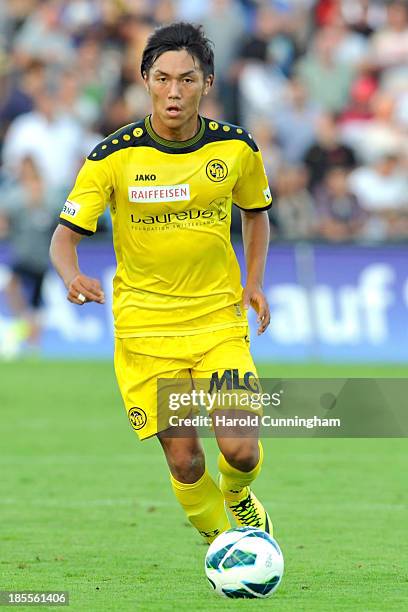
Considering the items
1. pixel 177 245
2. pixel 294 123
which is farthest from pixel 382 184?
pixel 177 245

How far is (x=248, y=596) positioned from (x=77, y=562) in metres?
1.18

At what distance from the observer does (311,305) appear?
57.2 feet

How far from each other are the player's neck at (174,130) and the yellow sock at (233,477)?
1.46 metres

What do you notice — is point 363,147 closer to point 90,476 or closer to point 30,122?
point 30,122

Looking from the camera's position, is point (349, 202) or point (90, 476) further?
point (349, 202)

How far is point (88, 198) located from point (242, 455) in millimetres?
1342

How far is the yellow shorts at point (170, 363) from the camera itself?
6598 millimetres

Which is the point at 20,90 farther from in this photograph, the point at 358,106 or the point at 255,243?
the point at 255,243

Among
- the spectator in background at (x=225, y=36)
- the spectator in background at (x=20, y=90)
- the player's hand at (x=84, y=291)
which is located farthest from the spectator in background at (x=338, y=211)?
the player's hand at (x=84, y=291)

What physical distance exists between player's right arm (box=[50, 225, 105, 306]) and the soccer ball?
3.99 ft

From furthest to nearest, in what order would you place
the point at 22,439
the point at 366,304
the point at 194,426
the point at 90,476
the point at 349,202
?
the point at 349,202 < the point at 366,304 < the point at 22,439 < the point at 90,476 < the point at 194,426

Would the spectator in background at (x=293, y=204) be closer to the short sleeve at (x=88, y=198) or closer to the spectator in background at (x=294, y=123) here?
the spectator in background at (x=294, y=123)

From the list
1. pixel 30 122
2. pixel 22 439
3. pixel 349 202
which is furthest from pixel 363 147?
pixel 22 439

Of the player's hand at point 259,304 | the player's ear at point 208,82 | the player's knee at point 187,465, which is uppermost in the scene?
the player's ear at point 208,82
